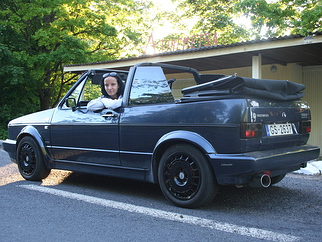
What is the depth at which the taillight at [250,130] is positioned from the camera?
3.50 m

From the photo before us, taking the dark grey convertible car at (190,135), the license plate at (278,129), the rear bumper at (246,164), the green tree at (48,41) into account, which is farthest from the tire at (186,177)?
the green tree at (48,41)

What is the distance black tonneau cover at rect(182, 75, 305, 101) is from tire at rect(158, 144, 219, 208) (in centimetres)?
60

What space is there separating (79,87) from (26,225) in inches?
95.5

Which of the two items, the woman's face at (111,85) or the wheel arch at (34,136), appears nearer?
the woman's face at (111,85)

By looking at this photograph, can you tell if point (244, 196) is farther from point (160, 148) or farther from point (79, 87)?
point (79, 87)

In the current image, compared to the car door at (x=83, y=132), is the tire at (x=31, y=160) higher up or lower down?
lower down

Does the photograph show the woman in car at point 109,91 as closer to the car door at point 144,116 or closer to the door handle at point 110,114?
the door handle at point 110,114

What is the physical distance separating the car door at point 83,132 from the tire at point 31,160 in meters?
0.32

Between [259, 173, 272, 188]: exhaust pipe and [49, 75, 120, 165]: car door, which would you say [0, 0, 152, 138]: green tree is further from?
[259, 173, 272, 188]: exhaust pipe

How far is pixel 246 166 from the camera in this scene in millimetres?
3451

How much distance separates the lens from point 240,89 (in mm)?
3596

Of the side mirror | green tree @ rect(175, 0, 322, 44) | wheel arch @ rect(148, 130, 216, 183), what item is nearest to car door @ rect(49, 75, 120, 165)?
the side mirror

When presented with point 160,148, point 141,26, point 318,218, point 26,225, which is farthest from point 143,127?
point 141,26

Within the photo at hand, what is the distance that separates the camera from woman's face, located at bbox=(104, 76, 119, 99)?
495 cm
